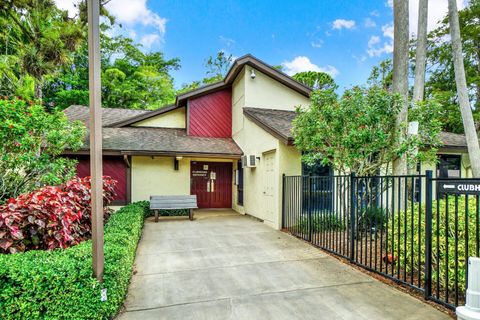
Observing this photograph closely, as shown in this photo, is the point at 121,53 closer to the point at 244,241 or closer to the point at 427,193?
the point at 244,241

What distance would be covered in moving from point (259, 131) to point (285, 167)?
6.80ft

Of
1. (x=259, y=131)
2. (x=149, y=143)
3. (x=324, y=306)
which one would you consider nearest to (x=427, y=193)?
(x=324, y=306)

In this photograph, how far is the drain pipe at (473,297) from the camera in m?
2.15

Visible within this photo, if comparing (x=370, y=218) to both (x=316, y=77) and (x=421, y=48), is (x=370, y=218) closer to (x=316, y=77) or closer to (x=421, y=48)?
(x=421, y=48)

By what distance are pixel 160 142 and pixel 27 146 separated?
517 cm

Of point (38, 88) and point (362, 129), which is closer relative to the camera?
point (362, 129)

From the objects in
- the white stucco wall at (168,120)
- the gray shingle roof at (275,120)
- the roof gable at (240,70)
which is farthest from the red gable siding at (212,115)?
the gray shingle roof at (275,120)

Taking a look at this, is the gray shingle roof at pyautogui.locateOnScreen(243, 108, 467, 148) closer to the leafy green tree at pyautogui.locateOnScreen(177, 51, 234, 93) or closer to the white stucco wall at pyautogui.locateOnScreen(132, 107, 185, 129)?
the white stucco wall at pyautogui.locateOnScreen(132, 107, 185, 129)

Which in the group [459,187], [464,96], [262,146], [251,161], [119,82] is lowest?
[459,187]

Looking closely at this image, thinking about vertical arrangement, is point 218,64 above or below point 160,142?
above

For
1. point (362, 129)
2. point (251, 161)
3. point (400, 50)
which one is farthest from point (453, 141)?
point (251, 161)

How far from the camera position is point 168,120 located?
43.4ft

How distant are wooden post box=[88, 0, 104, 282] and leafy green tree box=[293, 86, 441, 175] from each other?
4.89 m

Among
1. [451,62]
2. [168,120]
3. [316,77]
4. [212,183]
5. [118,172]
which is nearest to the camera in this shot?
[118,172]
